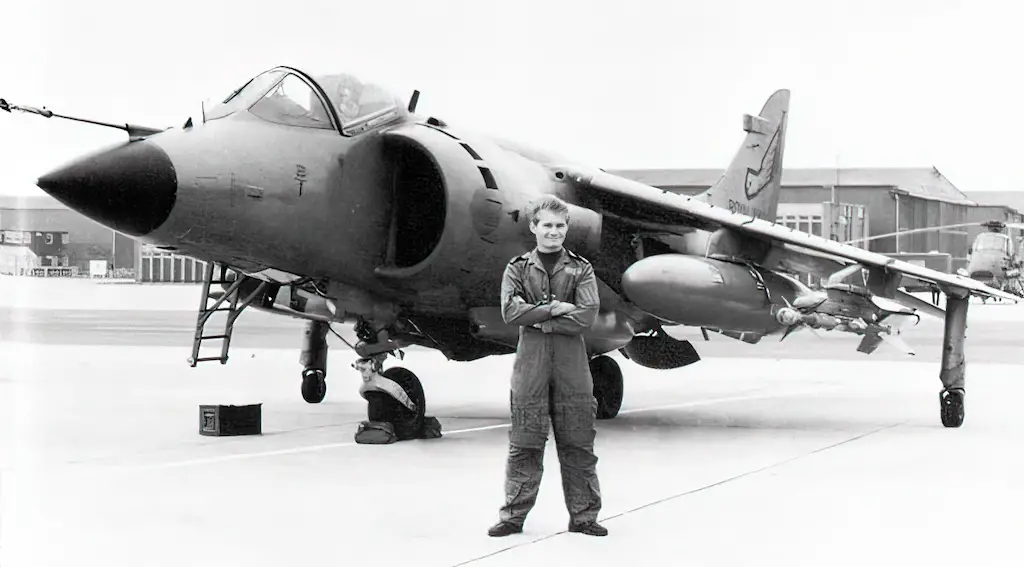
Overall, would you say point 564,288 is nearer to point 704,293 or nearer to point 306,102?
point 306,102

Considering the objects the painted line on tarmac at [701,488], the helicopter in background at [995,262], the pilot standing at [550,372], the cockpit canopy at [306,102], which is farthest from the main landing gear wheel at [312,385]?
the helicopter in background at [995,262]

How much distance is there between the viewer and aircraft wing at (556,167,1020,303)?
9.67m

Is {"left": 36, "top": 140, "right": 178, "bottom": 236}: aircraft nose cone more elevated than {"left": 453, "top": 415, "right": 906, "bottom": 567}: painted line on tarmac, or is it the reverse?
{"left": 36, "top": 140, "right": 178, "bottom": 236}: aircraft nose cone

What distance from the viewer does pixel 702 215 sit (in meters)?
9.68

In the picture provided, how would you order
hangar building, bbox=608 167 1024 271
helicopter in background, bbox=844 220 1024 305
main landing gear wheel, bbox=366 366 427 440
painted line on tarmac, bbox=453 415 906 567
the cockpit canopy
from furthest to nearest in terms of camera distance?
1. hangar building, bbox=608 167 1024 271
2. helicopter in background, bbox=844 220 1024 305
3. main landing gear wheel, bbox=366 366 427 440
4. the cockpit canopy
5. painted line on tarmac, bbox=453 415 906 567

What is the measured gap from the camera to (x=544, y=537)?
212 inches

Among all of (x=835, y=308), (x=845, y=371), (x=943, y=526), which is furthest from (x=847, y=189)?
(x=943, y=526)

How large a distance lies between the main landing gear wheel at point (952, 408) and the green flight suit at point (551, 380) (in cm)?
597

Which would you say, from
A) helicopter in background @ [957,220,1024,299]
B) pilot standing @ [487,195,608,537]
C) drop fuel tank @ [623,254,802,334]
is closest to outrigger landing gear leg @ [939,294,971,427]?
drop fuel tank @ [623,254,802,334]

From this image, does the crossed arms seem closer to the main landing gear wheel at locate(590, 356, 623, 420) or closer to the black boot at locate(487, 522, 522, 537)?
the black boot at locate(487, 522, 522, 537)

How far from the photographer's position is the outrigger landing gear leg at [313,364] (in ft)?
40.0

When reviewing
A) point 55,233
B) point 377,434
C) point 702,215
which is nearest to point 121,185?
point 377,434

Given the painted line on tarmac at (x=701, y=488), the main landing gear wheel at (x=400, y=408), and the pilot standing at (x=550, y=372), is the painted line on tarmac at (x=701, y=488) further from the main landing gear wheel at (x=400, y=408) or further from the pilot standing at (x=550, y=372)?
the main landing gear wheel at (x=400, y=408)

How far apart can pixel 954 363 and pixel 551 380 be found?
20.0ft
